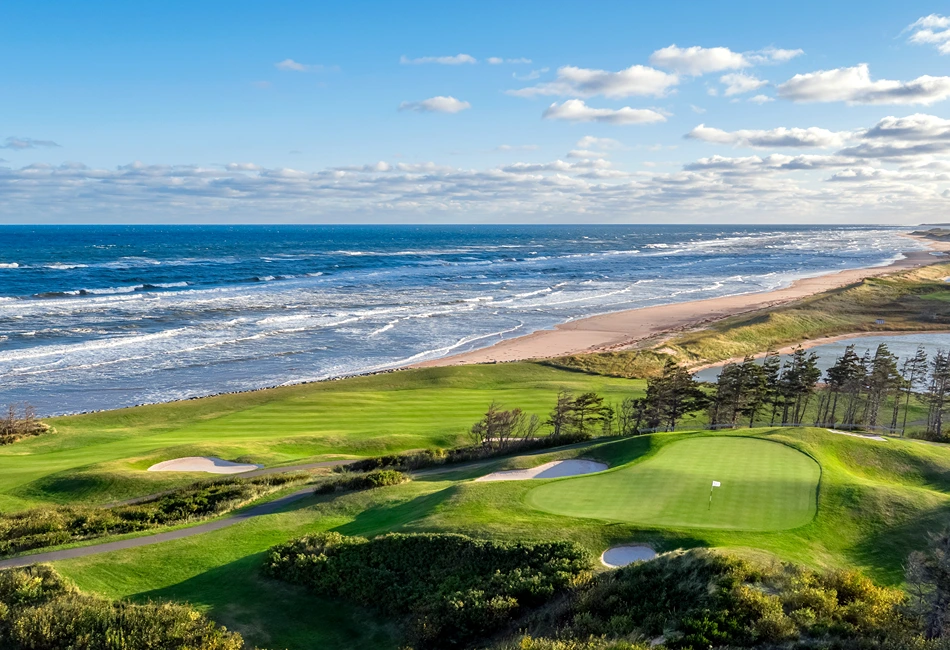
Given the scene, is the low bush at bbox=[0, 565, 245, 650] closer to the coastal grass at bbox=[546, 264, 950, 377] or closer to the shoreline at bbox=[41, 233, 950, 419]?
the shoreline at bbox=[41, 233, 950, 419]

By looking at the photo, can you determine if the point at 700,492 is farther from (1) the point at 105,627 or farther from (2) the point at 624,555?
(1) the point at 105,627

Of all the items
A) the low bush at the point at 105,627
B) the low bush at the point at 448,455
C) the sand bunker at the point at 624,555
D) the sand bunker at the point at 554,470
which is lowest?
the low bush at the point at 448,455

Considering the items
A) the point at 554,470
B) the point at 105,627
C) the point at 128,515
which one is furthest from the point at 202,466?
the point at 105,627

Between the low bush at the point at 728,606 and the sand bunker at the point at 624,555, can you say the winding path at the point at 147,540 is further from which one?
the low bush at the point at 728,606

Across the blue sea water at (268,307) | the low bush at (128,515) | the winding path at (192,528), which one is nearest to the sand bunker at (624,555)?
the winding path at (192,528)

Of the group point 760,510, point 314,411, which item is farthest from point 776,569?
point 314,411

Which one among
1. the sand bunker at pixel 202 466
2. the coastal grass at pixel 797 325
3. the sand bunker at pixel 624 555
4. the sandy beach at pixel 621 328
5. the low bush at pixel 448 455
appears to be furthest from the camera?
the sandy beach at pixel 621 328

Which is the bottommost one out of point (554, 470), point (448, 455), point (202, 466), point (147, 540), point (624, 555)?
point (202, 466)

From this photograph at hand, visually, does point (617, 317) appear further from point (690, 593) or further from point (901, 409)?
point (690, 593)
